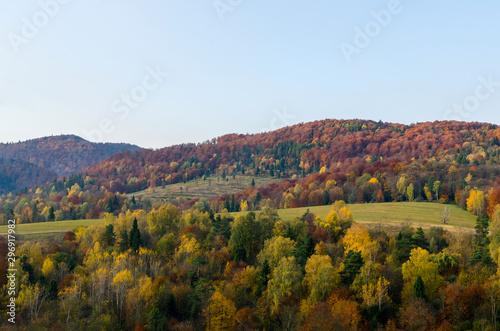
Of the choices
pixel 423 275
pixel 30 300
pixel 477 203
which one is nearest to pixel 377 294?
pixel 423 275

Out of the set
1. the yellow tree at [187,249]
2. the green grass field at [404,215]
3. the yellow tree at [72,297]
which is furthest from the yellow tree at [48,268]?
the green grass field at [404,215]

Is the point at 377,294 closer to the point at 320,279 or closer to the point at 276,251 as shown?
the point at 320,279

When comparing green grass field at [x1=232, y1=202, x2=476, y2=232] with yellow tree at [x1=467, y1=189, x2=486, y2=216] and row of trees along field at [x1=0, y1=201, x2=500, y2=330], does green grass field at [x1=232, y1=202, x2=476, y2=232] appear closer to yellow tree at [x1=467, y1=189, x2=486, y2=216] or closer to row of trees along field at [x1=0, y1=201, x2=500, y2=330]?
yellow tree at [x1=467, y1=189, x2=486, y2=216]

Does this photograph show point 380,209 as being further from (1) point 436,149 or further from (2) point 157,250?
(1) point 436,149

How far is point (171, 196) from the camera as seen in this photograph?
171125 mm

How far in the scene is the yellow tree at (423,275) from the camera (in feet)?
160

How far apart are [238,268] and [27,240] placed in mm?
44209

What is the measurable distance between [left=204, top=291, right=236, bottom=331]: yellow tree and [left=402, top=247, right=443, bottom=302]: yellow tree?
24.7 meters

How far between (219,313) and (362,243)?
27833 millimetres

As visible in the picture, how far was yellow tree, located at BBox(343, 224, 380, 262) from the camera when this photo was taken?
188 feet

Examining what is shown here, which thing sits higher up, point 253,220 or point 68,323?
point 253,220

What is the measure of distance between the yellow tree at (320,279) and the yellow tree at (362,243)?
7.04 metres

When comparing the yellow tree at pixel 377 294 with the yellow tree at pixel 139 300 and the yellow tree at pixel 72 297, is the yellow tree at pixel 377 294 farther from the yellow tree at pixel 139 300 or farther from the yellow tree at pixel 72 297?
the yellow tree at pixel 72 297

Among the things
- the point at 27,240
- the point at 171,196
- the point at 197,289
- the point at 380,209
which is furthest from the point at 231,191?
the point at 197,289
